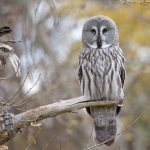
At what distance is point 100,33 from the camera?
26.1ft

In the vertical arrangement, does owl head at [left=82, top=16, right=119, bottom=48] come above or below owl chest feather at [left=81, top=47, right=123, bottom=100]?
above

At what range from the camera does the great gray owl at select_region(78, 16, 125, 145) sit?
7617 mm

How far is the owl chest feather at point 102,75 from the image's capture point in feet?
24.9

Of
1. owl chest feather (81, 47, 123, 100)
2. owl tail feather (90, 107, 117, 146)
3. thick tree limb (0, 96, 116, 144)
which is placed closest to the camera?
thick tree limb (0, 96, 116, 144)

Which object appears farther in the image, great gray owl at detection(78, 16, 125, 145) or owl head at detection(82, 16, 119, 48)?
owl head at detection(82, 16, 119, 48)

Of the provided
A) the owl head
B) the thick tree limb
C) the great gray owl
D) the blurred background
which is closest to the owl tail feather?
the great gray owl

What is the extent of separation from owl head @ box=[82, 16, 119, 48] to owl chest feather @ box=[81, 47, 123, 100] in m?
0.17

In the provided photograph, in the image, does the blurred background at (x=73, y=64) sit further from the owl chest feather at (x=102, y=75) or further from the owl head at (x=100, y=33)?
the owl chest feather at (x=102, y=75)

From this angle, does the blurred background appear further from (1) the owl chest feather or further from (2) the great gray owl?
(1) the owl chest feather

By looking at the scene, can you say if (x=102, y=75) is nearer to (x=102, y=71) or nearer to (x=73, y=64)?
(x=102, y=71)

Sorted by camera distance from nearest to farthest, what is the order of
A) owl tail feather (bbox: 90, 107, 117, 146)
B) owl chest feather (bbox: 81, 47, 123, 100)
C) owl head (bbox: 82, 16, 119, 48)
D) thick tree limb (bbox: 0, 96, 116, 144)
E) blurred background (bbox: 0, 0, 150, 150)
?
thick tree limb (bbox: 0, 96, 116, 144) < owl chest feather (bbox: 81, 47, 123, 100) < owl tail feather (bbox: 90, 107, 117, 146) < owl head (bbox: 82, 16, 119, 48) < blurred background (bbox: 0, 0, 150, 150)

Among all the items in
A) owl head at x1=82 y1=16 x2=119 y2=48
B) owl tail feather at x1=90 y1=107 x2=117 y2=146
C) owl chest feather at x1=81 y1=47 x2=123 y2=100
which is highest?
Result: owl head at x1=82 y1=16 x2=119 y2=48

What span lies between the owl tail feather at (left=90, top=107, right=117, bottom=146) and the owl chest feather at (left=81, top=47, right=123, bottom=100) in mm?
192

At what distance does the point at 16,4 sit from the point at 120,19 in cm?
415
